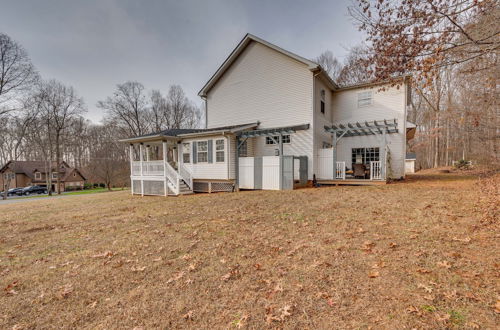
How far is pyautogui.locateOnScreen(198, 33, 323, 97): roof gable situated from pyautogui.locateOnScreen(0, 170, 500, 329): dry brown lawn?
29.5 ft

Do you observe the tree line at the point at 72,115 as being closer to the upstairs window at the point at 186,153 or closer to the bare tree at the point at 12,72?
the bare tree at the point at 12,72

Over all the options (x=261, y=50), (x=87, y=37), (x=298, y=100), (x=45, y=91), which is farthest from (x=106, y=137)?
(x=298, y=100)

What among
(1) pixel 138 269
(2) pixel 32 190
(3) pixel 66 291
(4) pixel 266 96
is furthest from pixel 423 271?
(2) pixel 32 190

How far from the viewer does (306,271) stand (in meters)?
3.30

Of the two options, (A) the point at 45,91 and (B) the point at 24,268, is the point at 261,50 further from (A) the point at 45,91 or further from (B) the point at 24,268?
(A) the point at 45,91

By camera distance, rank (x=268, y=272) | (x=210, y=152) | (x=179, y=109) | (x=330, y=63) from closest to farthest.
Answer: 1. (x=268, y=272)
2. (x=210, y=152)
3. (x=330, y=63)
4. (x=179, y=109)

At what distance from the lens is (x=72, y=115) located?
100 ft

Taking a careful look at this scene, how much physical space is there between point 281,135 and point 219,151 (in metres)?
3.70

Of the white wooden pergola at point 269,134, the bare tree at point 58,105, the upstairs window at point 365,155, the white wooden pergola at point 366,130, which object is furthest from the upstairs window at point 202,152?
the bare tree at point 58,105

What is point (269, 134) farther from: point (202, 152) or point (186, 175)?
point (186, 175)

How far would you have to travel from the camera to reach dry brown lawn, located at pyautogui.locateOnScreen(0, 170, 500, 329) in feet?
7.99

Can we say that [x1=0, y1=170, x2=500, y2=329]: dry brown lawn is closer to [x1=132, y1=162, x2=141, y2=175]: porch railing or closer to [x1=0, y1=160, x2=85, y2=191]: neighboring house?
[x1=132, y1=162, x2=141, y2=175]: porch railing

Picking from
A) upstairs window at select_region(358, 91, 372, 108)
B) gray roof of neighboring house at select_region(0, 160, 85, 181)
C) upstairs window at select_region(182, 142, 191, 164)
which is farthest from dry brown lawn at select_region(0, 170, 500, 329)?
gray roof of neighboring house at select_region(0, 160, 85, 181)

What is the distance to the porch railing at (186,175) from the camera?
1352 centimetres
